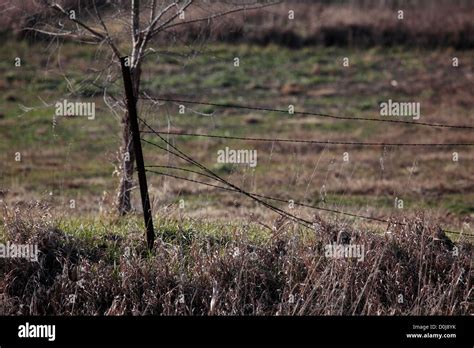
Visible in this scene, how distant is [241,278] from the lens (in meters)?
8.86

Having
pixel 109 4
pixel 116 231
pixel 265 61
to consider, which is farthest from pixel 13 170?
pixel 265 61

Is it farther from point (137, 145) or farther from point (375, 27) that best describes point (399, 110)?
point (137, 145)

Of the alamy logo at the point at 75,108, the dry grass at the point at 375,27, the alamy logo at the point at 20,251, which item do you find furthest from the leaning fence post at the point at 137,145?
the dry grass at the point at 375,27

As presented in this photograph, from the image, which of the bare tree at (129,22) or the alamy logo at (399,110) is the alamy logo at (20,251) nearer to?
the bare tree at (129,22)

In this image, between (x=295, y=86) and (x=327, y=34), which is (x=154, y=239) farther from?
(x=327, y=34)

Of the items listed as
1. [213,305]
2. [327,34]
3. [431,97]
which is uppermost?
[327,34]

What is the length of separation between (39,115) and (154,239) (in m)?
15.1

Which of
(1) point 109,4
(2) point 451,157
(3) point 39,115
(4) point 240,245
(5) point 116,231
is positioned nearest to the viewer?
(4) point 240,245

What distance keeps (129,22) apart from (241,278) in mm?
4407

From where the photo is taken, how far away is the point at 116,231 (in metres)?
10.0
